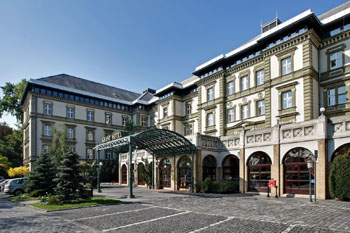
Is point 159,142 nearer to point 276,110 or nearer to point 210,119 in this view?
point 210,119

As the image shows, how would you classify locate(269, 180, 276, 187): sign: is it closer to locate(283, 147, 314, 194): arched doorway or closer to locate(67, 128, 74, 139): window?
locate(283, 147, 314, 194): arched doorway

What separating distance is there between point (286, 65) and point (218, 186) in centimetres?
1384

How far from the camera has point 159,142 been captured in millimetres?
27688

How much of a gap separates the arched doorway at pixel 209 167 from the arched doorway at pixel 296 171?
24.9 feet

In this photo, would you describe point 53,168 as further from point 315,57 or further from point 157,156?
point 315,57

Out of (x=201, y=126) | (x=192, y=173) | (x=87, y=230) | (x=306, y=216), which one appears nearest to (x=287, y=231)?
(x=306, y=216)

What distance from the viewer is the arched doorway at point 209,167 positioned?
85.7 ft

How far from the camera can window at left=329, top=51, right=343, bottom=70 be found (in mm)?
24781

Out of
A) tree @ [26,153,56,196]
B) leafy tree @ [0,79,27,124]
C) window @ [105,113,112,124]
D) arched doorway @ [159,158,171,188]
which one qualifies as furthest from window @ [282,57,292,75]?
leafy tree @ [0,79,27,124]

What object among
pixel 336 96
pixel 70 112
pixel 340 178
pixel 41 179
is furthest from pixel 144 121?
pixel 340 178

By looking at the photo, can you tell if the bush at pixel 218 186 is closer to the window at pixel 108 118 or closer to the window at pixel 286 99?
the window at pixel 286 99

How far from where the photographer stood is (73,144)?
46.6 m

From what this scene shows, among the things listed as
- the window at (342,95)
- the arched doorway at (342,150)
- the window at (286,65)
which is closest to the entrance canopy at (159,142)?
the arched doorway at (342,150)

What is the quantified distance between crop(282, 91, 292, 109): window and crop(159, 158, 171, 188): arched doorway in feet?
44.2
